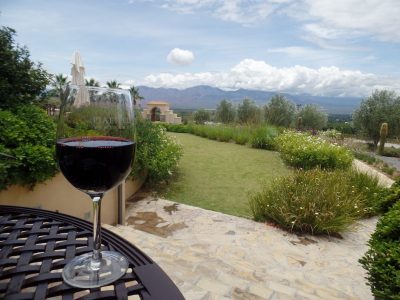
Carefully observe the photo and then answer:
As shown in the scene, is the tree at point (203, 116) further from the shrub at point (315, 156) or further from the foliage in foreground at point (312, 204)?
the foliage in foreground at point (312, 204)

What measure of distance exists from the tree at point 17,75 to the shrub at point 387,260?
374cm

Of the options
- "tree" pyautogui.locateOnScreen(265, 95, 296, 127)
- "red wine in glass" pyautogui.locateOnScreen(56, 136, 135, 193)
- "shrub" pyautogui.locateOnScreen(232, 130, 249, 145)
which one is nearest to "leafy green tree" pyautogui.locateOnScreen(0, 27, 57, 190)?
"red wine in glass" pyautogui.locateOnScreen(56, 136, 135, 193)

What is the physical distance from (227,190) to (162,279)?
5.33 meters

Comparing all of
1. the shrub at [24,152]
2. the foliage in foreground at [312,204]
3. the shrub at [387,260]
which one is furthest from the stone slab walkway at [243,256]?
the shrub at [24,152]

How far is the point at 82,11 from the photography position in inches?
180

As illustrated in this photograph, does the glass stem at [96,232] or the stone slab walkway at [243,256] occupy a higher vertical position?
the glass stem at [96,232]

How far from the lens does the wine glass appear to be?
0.71 metres

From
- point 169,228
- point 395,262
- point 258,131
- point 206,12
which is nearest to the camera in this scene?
point 395,262

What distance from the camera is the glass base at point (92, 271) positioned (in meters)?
0.68

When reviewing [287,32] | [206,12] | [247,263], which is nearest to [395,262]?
[247,263]

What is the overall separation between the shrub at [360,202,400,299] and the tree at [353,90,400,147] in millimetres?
20734

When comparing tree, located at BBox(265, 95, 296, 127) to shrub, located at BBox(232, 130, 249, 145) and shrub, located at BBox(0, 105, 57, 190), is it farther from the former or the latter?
shrub, located at BBox(0, 105, 57, 190)

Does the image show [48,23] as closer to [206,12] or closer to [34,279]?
[206,12]

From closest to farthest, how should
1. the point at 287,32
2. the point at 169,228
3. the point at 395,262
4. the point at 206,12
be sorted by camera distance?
the point at 395,262
the point at 169,228
the point at 206,12
the point at 287,32
